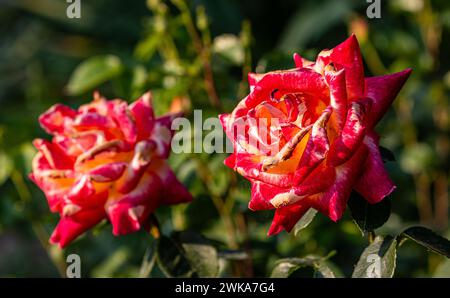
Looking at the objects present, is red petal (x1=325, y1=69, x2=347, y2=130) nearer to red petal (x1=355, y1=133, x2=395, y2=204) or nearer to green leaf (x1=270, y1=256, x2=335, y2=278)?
red petal (x1=355, y1=133, x2=395, y2=204)

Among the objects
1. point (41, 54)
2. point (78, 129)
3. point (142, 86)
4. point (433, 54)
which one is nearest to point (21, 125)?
point (142, 86)

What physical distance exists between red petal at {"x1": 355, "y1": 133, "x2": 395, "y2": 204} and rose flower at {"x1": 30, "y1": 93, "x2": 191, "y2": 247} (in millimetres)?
233

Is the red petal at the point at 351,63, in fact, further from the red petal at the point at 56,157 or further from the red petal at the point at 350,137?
the red petal at the point at 56,157

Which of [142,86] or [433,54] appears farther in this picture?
[433,54]

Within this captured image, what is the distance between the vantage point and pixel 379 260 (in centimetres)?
62

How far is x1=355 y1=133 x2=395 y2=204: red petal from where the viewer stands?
0.58 metres

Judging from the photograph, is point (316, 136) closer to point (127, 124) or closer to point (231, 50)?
point (127, 124)

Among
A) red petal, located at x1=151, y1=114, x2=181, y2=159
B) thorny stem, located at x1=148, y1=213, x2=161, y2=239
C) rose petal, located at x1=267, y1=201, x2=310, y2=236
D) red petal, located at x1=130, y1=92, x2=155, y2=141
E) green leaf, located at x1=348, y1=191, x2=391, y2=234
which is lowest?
thorny stem, located at x1=148, y1=213, x2=161, y2=239

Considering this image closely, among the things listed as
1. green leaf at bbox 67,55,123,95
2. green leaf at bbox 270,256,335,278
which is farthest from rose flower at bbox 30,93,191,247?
green leaf at bbox 67,55,123,95

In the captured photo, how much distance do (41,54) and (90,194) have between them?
222cm

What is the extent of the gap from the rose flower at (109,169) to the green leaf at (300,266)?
13 cm

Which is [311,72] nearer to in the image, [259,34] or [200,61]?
[200,61]

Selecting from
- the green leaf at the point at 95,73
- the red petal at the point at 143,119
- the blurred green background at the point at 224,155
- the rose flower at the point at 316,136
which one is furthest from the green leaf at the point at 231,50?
the rose flower at the point at 316,136

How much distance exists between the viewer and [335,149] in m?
0.58
